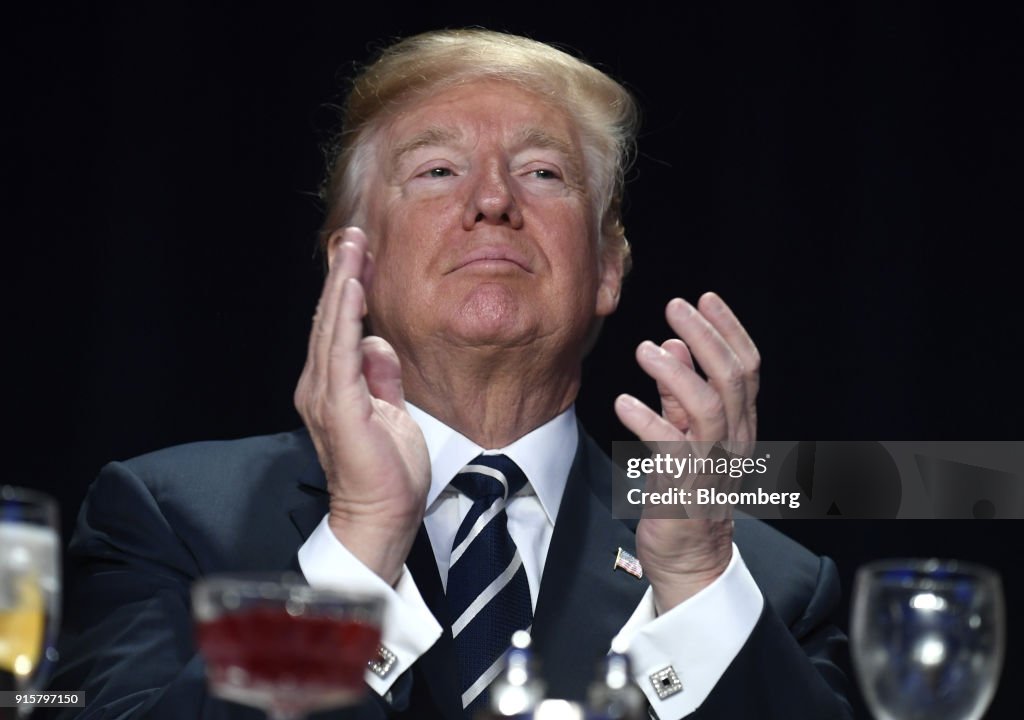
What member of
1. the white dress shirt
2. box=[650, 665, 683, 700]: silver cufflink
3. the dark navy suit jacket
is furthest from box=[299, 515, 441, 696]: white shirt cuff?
box=[650, 665, 683, 700]: silver cufflink

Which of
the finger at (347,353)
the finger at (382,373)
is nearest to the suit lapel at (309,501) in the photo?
the finger at (382,373)

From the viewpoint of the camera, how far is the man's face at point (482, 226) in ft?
6.44

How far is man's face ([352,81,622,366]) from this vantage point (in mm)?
1963

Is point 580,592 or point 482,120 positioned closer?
point 580,592

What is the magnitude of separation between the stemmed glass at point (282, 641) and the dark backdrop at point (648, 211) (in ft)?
5.32

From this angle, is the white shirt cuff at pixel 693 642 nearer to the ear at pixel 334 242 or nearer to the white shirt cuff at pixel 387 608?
the white shirt cuff at pixel 387 608

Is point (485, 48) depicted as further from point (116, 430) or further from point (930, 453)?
point (930, 453)

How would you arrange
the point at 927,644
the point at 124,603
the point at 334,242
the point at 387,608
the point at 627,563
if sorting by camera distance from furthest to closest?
the point at 334,242
the point at 627,563
the point at 124,603
the point at 387,608
the point at 927,644

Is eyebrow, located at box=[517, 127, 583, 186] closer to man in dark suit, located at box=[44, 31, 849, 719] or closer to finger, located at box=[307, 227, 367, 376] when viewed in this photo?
man in dark suit, located at box=[44, 31, 849, 719]

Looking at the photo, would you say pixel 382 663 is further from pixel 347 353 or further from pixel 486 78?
pixel 486 78

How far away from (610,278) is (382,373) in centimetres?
72

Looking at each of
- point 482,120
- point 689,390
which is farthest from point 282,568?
point 482,120

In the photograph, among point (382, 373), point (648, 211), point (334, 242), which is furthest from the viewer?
point (648, 211)

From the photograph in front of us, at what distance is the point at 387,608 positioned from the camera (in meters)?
→ 1.44
